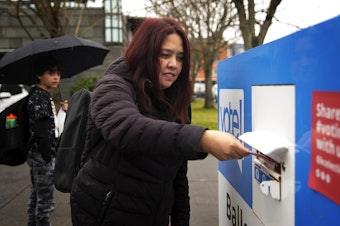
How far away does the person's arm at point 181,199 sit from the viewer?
215 cm

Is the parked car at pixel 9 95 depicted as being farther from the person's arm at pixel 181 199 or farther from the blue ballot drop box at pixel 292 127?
the blue ballot drop box at pixel 292 127

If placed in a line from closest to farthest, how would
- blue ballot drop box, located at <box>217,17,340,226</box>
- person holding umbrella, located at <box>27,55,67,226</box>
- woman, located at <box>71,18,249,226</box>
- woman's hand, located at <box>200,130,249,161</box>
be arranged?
blue ballot drop box, located at <box>217,17,340,226</box> → woman's hand, located at <box>200,130,249,161</box> → woman, located at <box>71,18,249,226</box> → person holding umbrella, located at <box>27,55,67,226</box>

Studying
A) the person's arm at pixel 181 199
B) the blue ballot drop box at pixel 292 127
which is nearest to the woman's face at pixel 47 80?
the person's arm at pixel 181 199

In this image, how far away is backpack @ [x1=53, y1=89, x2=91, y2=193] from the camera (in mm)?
2117

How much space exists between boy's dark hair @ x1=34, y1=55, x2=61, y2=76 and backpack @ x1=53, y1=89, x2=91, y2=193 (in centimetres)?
148

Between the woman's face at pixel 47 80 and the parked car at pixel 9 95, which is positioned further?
the parked car at pixel 9 95

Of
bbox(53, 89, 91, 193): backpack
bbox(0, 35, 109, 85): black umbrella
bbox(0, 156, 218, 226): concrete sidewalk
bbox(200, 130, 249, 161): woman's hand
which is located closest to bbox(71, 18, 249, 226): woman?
bbox(200, 130, 249, 161): woman's hand

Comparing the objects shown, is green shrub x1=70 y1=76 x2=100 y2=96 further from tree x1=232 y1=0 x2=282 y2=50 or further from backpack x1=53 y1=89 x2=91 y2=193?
backpack x1=53 y1=89 x2=91 y2=193

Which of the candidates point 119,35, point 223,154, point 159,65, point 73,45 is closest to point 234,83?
point 159,65

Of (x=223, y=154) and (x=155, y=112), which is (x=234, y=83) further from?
(x=223, y=154)

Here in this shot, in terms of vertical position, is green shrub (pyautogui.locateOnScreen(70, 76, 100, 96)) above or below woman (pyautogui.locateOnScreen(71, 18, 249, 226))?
above

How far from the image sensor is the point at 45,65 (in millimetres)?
3570

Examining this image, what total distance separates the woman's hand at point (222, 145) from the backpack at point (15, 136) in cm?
252

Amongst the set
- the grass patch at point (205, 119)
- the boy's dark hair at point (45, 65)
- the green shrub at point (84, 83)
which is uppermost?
the green shrub at point (84, 83)
